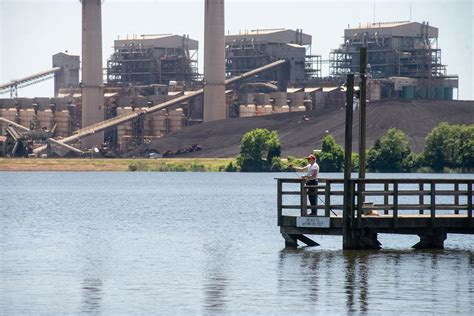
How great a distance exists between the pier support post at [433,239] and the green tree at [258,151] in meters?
113

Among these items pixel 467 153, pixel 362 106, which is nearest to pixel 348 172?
pixel 362 106

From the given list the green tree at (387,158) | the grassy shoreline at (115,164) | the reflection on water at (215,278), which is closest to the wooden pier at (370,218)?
the reflection on water at (215,278)

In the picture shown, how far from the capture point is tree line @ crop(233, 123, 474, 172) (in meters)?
152

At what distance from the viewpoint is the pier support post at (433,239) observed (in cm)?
4503

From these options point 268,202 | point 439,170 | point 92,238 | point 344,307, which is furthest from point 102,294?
point 439,170

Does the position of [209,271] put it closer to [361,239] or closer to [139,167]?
[361,239]

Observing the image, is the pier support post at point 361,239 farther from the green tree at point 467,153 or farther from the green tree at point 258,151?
the green tree at point 258,151

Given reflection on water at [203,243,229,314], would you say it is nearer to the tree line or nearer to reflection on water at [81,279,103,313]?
reflection on water at [81,279,103,313]

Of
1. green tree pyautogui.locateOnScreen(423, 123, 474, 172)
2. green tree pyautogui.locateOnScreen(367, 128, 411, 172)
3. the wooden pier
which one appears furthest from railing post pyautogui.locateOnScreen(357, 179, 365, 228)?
green tree pyautogui.locateOnScreen(367, 128, 411, 172)

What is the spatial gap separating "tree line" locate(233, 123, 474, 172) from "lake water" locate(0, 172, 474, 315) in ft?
277

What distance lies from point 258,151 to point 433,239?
377 feet

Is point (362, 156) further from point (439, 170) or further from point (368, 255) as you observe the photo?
point (439, 170)

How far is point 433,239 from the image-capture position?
45469mm

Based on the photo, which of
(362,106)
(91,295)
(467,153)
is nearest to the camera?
(91,295)
